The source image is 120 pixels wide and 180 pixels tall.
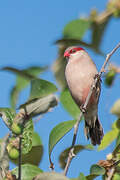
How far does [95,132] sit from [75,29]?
193 cm

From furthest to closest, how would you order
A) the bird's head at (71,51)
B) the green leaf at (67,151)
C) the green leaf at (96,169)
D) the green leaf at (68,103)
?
the bird's head at (71,51)
the green leaf at (68,103)
the green leaf at (67,151)
the green leaf at (96,169)

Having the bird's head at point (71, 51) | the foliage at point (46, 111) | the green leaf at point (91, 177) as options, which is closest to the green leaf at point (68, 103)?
the foliage at point (46, 111)

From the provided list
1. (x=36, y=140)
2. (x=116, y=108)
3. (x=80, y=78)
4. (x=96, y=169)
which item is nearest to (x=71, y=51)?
(x=80, y=78)

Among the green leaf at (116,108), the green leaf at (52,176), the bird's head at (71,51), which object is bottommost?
the green leaf at (52,176)

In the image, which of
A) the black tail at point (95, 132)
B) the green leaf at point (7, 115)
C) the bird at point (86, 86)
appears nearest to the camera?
the green leaf at point (7, 115)

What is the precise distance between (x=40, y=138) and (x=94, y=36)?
3.54ft

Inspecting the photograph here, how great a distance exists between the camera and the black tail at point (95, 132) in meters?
3.78

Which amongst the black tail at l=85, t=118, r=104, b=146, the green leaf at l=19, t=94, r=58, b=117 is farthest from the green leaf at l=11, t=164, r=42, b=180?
the black tail at l=85, t=118, r=104, b=146

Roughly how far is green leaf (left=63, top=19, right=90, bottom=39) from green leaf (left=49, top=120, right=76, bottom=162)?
0.69m

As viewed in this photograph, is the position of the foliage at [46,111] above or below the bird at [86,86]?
below

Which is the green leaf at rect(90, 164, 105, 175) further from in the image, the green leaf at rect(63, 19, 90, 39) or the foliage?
the green leaf at rect(63, 19, 90, 39)

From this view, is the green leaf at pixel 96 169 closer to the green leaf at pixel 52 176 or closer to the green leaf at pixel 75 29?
the green leaf at pixel 52 176

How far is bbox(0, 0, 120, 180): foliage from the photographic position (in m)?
1.34

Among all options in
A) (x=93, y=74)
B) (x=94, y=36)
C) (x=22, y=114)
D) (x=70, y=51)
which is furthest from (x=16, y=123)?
(x=70, y=51)
